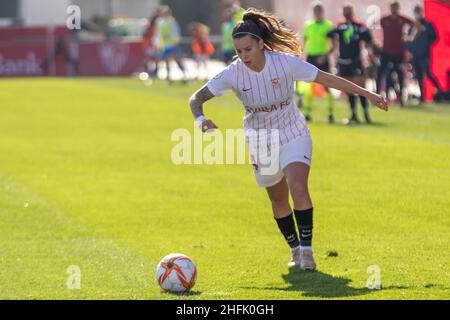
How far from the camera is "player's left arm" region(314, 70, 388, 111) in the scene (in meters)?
9.48

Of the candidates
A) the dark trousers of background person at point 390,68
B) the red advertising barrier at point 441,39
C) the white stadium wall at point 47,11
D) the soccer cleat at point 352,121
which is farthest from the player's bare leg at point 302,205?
the white stadium wall at point 47,11

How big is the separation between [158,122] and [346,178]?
11.0 metres

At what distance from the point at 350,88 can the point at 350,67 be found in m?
15.3

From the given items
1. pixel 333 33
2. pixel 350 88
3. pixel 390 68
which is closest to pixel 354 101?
pixel 333 33

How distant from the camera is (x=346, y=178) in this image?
54.1 feet

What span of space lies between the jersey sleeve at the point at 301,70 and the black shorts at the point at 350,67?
49.3 ft

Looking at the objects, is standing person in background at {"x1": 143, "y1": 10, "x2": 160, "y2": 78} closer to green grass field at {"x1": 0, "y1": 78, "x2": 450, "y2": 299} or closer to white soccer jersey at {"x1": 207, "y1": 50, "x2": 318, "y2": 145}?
green grass field at {"x1": 0, "y1": 78, "x2": 450, "y2": 299}

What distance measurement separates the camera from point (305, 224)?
9.85 m

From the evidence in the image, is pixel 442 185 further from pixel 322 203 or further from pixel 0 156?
pixel 0 156

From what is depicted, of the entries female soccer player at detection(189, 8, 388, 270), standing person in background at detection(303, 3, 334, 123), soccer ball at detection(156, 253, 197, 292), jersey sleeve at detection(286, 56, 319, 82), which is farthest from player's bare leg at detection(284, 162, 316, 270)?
standing person in background at detection(303, 3, 334, 123)

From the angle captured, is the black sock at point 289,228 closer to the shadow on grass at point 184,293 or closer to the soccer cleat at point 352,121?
the shadow on grass at point 184,293
